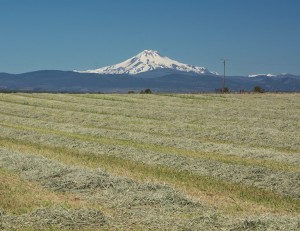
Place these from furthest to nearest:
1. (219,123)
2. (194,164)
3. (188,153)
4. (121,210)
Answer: (219,123) < (188,153) < (194,164) < (121,210)

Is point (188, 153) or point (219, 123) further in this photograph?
point (219, 123)

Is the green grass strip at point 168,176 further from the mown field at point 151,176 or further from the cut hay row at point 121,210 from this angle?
the cut hay row at point 121,210

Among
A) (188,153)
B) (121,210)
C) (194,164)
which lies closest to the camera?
(121,210)

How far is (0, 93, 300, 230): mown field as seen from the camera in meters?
13.6

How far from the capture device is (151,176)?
66.8ft

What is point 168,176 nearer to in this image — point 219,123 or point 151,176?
point 151,176

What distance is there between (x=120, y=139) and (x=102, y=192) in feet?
49.6

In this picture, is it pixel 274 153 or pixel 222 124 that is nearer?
pixel 274 153

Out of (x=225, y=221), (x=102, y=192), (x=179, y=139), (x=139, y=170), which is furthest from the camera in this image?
(x=179, y=139)

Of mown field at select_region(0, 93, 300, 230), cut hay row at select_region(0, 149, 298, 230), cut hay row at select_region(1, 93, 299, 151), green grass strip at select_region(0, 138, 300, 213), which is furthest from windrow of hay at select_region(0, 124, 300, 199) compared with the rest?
cut hay row at select_region(1, 93, 299, 151)

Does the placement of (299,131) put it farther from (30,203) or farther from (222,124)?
(30,203)

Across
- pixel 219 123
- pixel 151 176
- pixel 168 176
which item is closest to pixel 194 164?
pixel 168 176

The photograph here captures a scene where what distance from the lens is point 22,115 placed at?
47.3 metres

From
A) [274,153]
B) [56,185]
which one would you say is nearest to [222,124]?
[274,153]
